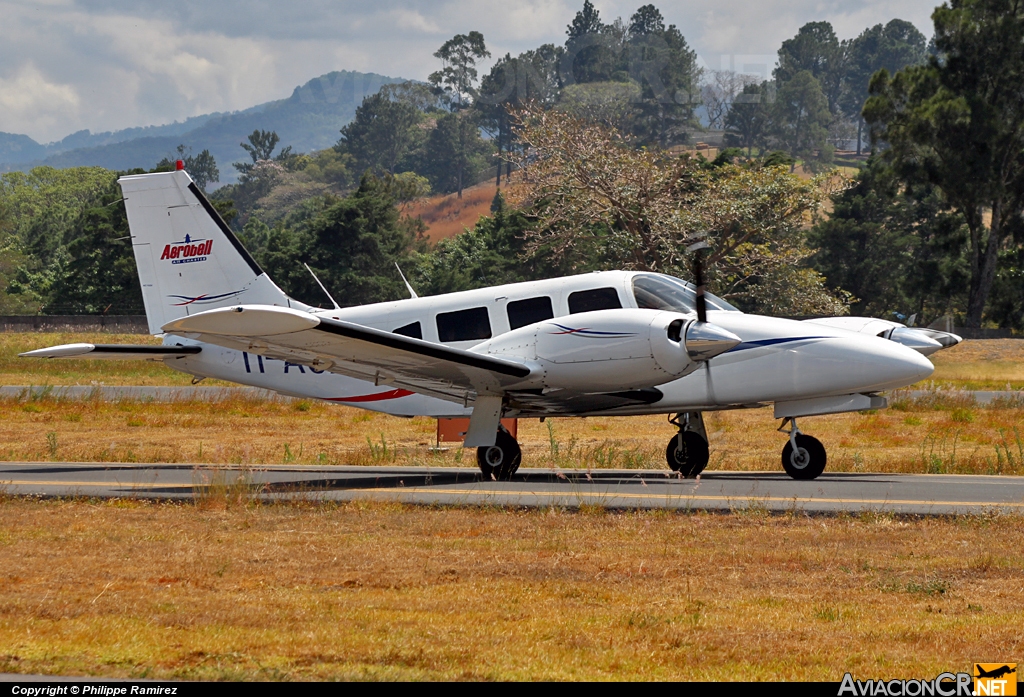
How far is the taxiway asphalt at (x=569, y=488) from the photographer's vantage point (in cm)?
1345

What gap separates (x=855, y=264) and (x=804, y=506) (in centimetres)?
6762

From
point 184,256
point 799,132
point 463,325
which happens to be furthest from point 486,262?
point 799,132

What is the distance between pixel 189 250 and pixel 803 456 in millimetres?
10727

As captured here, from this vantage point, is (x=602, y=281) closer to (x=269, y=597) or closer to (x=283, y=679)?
(x=269, y=597)

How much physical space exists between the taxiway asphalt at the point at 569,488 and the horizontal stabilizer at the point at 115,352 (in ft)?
6.17

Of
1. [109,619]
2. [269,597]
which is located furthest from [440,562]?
[109,619]

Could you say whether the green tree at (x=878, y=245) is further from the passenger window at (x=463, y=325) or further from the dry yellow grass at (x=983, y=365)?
the passenger window at (x=463, y=325)

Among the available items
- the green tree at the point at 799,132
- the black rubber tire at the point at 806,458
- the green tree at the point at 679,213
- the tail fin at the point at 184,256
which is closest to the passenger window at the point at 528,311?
the black rubber tire at the point at 806,458

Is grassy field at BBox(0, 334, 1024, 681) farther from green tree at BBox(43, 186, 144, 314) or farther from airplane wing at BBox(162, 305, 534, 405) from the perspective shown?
green tree at BBox(43, 186, 144, 314)

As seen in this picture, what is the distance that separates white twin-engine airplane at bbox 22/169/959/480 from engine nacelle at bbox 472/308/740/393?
0.02m

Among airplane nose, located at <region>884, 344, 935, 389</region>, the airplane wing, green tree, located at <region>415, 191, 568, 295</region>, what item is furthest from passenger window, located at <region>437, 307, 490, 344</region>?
green tree, located at <region>415, 191, 568, 295</region>

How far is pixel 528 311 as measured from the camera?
54.1 ft

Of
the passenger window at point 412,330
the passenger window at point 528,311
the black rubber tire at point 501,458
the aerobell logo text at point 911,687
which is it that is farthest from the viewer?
the passenger window at point 412,330

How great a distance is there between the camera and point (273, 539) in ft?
37.3
